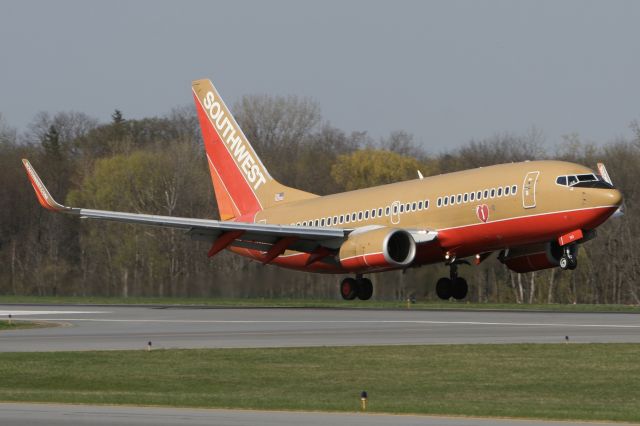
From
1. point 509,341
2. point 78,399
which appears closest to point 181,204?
point 509,341

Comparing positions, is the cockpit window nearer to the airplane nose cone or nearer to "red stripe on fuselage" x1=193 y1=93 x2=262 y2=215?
the airplane nose cone

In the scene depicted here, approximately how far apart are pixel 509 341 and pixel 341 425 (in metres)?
14.6

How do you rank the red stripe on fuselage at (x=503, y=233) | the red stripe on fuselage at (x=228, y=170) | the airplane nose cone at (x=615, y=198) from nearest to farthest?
the airplane nose cone at (x=615, y=198) < the red stripe on fuselage at (x=503, y=233) < the red stripe on fuselage at (x=228, y=170)

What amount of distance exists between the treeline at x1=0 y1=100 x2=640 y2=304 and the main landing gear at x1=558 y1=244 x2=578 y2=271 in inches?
280

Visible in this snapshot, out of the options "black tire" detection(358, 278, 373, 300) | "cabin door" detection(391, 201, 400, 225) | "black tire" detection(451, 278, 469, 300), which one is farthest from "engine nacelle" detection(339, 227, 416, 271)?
"black tire" detection(451, 278, 469, 300)

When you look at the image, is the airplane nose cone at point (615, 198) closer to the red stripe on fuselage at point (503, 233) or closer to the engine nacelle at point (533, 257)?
the red stripe on fuselage at point (503, 233)

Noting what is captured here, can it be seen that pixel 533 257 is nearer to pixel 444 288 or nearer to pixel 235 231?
pixel 444 288

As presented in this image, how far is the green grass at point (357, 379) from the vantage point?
1984cm

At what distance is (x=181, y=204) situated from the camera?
91.2m

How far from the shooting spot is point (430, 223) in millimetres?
47375

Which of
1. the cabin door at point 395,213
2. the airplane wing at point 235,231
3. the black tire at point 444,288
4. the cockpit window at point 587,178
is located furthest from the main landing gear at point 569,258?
the cabin door at point 395,213

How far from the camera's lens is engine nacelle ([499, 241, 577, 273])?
47.2 meters

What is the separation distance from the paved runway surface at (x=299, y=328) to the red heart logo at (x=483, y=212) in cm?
339

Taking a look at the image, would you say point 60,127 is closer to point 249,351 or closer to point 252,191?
point 252,191
